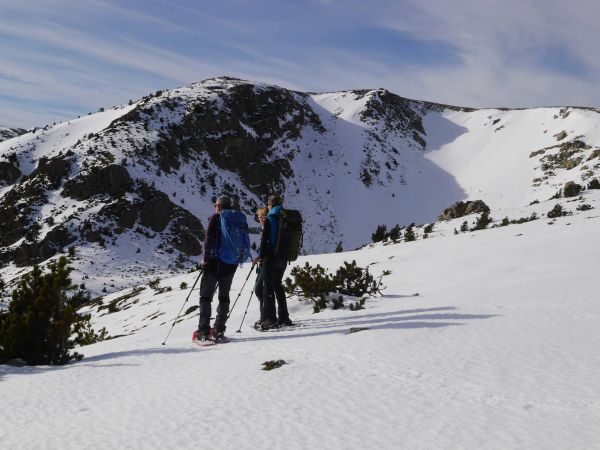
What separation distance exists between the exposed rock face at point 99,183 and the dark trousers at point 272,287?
3565 cm

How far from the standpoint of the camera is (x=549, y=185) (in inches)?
1948

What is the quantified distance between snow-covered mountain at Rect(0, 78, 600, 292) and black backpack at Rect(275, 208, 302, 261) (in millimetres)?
26066

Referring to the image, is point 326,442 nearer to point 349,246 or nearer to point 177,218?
point 177,218

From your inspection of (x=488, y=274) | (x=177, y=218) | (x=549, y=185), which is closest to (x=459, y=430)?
(x=488, y=274)

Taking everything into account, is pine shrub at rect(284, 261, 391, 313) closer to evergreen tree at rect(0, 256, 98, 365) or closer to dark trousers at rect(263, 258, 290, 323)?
dark trousers at rect(263, 258, 290, 323)

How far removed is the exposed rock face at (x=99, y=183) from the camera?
39.3 metres

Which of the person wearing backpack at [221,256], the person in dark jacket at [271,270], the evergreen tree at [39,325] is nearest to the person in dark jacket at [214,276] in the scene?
the person wearing backpack at [221,256]

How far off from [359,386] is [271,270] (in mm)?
3589

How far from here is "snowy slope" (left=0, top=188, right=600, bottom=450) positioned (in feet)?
9.65

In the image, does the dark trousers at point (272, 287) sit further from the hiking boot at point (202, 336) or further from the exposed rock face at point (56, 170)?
the exposed rock face at point (56, 170)

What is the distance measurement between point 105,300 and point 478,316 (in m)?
19.5

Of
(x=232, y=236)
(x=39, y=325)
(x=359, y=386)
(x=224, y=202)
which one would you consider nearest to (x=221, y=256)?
(x=232, y=236)

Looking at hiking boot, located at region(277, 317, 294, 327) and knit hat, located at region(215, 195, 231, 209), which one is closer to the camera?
knit hat, located at region(215, 195, 231, 209)

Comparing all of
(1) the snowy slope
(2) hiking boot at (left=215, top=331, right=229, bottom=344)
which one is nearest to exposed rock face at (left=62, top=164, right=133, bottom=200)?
(1) the snowy slope
